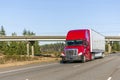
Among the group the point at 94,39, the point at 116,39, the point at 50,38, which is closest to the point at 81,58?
the point at 94,39

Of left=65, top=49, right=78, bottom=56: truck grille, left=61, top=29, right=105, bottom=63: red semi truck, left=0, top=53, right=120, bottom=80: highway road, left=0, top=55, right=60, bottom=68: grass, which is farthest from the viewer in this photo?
left=61, top=29, right=105, bottom=63: red semi truck

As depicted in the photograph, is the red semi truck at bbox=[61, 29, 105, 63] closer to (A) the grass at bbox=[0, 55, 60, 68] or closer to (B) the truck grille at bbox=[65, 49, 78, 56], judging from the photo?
(B) the truck grille at bbox=[65, 49, 78, 56]

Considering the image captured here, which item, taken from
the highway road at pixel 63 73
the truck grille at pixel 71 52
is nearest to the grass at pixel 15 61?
the truck grille at pixel 71 52

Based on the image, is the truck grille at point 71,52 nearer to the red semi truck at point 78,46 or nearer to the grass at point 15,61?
the red semi truck at point 78,46

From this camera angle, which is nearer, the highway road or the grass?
the highway road

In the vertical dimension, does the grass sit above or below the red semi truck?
below

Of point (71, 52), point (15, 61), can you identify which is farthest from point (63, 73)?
point (15, 61)

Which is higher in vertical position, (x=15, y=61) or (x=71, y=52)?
(x=71, y=52)

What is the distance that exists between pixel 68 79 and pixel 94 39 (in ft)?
85.8

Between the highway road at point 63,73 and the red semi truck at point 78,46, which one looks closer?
the highway road at point 63,73

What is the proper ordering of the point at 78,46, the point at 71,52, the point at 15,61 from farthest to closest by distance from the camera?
the point at 15,61 < the point at 78,46 < the point at 71,52

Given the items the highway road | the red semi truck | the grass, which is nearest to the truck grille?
the red semi truck

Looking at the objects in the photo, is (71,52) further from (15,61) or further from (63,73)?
(63,73)

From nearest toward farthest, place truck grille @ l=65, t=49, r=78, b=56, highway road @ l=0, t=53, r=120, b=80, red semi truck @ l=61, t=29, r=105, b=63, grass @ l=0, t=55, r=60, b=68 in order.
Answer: highway road @ l=0, t=53, r=120, b=80 < grass @ l=0, t=55, r=60, b=68 < truck grille @ l=65, t=49, r=78, b=56 < red semi truck @ l=61, t=29, r=105, b=63
